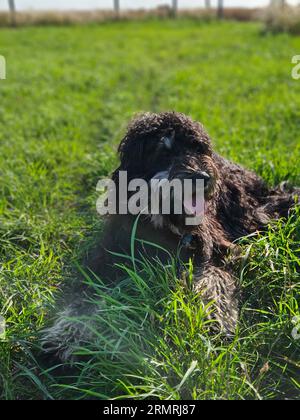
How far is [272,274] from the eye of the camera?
3590 millimetres

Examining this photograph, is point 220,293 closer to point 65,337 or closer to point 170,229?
point 170,229

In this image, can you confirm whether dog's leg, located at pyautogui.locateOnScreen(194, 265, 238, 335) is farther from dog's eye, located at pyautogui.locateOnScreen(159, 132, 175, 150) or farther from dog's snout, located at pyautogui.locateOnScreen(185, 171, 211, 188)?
dog's eye, located at pyautogui.locateOnScreen(159, 132, 175, 150)

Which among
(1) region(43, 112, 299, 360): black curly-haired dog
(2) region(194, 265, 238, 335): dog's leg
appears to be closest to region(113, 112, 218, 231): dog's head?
(1) region(43, 112, 299, 360): black curly-haired dog

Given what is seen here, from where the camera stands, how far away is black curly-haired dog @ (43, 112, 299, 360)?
3.42 metres

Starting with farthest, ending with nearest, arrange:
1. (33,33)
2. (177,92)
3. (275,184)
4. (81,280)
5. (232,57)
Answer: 1. (33,33)
2. (232,57)
3. (177,92)
4. (275,184)
5. (81,280)

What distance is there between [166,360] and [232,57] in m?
10.9

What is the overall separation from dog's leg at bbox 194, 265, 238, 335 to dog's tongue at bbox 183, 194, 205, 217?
0.39 metres

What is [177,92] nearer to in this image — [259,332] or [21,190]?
[21,190]

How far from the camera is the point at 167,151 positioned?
3588 millimetres

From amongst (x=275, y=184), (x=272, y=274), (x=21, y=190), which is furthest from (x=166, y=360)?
(x=21, y=190)

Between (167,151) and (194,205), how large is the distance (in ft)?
1.28

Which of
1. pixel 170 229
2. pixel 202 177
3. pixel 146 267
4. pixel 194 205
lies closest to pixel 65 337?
pixel 146 267

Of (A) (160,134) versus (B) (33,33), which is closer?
(A) (160,134)

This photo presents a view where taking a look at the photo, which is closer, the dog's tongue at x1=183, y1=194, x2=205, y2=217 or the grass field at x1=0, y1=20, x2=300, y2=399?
the grass field at x1=0, y1=20, x2=300, y2=399
